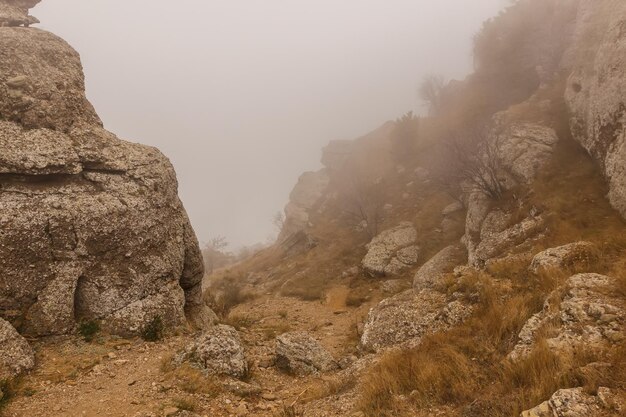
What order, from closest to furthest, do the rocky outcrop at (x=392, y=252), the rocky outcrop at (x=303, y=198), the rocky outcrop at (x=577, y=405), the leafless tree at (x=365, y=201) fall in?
1. the rocky outcrop at (x=577, y=405)
2. the rocky outcrop at (x=392, y=252)
3. the leafless tree at (x=365, y=201)
4. the rocky outcrop at (x=303, y=198)

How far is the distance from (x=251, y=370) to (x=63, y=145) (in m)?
12.8

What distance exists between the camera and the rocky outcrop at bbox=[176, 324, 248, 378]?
12.0 m

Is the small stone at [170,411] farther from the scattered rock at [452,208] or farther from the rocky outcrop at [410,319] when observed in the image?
the scattered rock at [452,208]

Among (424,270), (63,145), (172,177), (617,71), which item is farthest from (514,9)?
(63,145)

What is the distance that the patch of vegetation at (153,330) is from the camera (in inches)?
585

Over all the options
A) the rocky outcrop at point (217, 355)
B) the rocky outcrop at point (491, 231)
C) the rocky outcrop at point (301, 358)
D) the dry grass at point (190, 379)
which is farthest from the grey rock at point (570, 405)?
the rocky outcrop at point (491, 231)

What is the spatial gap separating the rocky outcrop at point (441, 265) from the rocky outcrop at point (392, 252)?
3.97 metres

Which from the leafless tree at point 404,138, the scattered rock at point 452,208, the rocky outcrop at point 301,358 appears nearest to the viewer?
the rocky outcrop at point 301,358

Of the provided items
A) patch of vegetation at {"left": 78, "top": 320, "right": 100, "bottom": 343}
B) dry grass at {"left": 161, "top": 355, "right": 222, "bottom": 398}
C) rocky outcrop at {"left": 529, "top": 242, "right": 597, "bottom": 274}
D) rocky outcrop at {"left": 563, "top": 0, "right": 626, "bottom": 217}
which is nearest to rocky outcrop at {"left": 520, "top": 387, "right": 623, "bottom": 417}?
dry grass at {"left": 161, "top": 355, "right": 222, "bottom": 398}

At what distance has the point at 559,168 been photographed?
2659 centimetres

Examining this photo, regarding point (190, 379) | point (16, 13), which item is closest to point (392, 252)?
point (190, 379)

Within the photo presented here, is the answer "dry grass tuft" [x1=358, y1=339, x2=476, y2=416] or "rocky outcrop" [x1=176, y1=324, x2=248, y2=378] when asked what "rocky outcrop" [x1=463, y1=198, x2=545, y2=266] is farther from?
"rocky outcrop" [x1=176, y1=324, x2=248, y2=378]

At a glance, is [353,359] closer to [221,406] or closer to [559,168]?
[221,406]

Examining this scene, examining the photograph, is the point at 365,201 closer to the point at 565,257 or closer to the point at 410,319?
the point at 565,257
